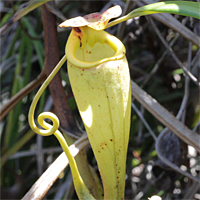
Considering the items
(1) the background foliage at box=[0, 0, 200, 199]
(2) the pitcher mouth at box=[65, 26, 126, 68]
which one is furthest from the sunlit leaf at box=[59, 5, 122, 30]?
(1) the background foliage at box=[0, 0, 200, 199]

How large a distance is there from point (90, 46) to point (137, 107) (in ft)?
2.50

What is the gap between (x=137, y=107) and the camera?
122 cm

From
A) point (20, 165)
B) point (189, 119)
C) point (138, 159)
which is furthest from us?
point (20, 165)

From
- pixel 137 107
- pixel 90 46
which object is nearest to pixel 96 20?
pixel 90 46

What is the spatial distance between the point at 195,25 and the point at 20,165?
1154mm

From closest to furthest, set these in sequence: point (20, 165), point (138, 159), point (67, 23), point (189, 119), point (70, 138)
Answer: point (67, 23), point (70, 138), point (189, 119), point (138, 159), point (20, 165)

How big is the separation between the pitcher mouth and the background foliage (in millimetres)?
322

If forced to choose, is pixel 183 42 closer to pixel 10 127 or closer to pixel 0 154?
pixel 10 127

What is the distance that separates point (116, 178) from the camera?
20.2 inches

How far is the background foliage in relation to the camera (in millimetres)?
957

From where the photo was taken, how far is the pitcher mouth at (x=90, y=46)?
45 cm

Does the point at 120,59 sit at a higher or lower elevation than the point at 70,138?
higher

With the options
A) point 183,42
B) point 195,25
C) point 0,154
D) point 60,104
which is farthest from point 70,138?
point 183,42

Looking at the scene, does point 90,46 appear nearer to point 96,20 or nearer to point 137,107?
point 96,20
